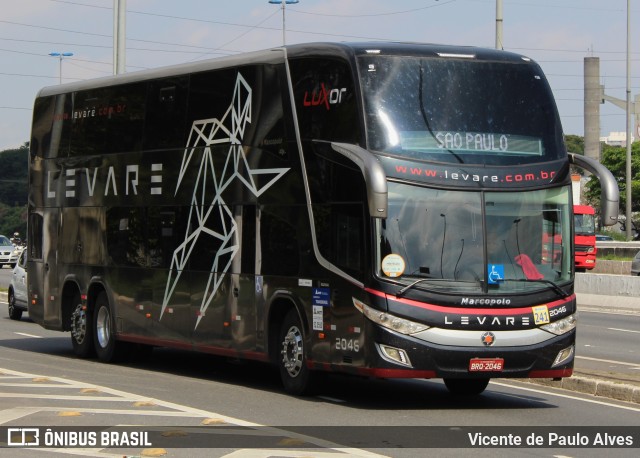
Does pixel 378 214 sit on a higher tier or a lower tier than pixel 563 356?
higher

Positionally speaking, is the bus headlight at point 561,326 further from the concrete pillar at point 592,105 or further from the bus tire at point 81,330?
the concrete pillar at point 592,105

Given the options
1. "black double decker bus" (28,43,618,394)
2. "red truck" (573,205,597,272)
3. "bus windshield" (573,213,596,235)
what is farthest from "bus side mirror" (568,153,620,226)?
"bus windshield" (573,213,596,235)

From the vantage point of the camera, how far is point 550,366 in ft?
45.7

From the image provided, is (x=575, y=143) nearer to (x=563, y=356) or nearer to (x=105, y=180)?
(x=105, y=180)

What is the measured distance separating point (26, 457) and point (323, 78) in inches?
250

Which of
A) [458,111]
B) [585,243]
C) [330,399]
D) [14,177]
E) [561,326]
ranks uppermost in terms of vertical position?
[14,177]

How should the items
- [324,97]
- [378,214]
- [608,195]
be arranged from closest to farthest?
[378,214] < [608,195] < [324,97]

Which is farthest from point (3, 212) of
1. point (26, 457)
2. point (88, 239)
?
point (26, 457)

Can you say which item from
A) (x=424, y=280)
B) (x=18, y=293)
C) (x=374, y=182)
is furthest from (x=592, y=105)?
(x=374, y=182)

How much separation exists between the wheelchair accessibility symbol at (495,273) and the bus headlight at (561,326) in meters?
0.74

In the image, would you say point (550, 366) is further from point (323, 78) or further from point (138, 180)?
point (138, 180)

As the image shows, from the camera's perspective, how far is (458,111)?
14141 mm

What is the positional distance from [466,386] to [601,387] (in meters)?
1.58

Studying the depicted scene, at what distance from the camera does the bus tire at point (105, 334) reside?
19.7 metres
